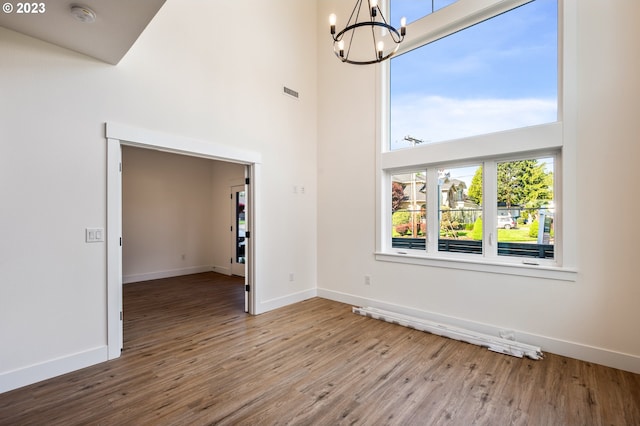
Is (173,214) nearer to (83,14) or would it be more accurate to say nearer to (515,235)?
(83,14)

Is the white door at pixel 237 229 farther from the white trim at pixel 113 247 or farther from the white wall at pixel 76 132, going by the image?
the white trim at pixel 113 247

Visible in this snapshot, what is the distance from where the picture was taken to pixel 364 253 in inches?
188

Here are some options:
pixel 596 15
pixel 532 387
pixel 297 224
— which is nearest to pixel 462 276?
pixel 532 387

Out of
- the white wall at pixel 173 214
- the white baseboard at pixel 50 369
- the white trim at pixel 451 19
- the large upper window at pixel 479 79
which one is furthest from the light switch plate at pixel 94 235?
the white trim at pixel 451 19

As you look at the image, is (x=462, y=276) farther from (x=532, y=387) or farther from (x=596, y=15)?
(x=596, y=15)

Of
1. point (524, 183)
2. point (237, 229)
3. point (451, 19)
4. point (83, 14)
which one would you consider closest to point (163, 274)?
point (237, 229)

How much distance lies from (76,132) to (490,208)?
463cm

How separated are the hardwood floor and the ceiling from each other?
9.76 feet

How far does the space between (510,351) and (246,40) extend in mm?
5190

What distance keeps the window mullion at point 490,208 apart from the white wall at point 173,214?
5155 mm

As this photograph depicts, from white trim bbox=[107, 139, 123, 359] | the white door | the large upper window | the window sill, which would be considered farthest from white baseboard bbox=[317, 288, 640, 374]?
the white door

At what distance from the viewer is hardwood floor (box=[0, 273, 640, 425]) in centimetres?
216

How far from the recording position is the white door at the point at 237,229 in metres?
7.08

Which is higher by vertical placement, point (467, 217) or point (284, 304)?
point (467, 217)
